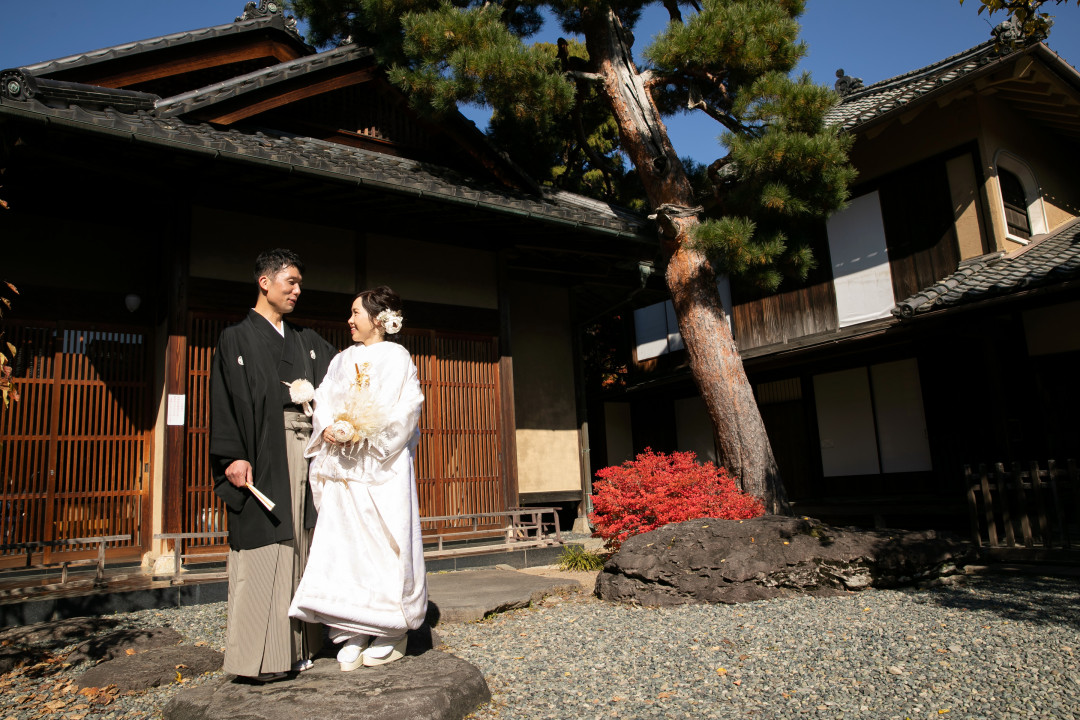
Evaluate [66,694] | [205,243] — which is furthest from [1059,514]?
[205,243]

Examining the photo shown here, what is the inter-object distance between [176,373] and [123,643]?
8.74 feet

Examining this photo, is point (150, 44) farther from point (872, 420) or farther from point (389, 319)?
point (872, 420)

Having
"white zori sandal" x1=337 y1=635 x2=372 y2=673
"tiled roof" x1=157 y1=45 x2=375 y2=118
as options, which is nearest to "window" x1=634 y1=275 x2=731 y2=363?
"tiled roof" x1=157 y1=45 x2=375 y2=118

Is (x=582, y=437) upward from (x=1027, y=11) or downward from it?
downward

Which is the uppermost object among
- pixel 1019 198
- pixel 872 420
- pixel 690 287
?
pixel 1019 198

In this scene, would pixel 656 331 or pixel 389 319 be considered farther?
pixel 656 331

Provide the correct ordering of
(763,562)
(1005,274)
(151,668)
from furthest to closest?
(1005,274) → (763,562) → (151,668)

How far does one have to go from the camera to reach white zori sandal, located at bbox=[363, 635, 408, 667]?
2.95 meters

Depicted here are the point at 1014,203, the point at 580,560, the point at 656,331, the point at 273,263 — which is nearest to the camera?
the point at 273,263

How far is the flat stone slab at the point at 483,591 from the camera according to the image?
4535mm

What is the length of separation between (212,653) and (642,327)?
12123mm

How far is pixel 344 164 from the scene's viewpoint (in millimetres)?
6543

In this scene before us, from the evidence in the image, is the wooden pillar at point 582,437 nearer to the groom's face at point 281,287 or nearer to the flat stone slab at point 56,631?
the flat stone slab at point 56,631

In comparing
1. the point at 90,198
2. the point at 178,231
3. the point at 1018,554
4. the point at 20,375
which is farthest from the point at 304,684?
the point at 1018,554
